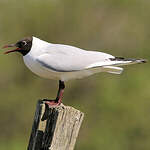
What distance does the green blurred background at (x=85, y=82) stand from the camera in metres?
10.7

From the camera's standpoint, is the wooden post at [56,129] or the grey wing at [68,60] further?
the grey wing at [68,60]

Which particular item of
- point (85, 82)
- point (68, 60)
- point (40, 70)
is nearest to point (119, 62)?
point (68, 60)

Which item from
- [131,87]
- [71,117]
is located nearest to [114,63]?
[71,117]

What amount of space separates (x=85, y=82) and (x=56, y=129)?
669cm

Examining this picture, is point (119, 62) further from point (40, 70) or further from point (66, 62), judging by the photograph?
point (40, 70)

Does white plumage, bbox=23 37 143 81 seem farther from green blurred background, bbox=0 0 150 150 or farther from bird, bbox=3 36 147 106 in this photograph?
green blurred background, bbox=0 0 150 150

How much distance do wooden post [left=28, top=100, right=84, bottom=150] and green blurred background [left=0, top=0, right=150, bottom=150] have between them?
5.92m

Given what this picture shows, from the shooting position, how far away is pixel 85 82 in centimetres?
1096

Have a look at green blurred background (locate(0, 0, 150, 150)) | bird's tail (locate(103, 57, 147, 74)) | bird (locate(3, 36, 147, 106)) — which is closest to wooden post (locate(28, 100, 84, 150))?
bird (locate(3, 36, 147, 106))

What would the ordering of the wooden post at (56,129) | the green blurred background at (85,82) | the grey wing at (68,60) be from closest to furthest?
the wooden post at (56,129) < the grey wing at (68,60) < the green blurred background at (85,82)

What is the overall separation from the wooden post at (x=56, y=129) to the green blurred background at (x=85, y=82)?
5918mm

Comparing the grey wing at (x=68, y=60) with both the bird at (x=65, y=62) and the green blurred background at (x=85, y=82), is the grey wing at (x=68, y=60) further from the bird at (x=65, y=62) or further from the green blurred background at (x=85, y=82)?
the green blurred background at (x=85, y=82)

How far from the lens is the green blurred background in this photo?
35.2 ft

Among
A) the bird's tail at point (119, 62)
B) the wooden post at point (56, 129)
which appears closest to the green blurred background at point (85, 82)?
the bird's tail at point (119, 62)
